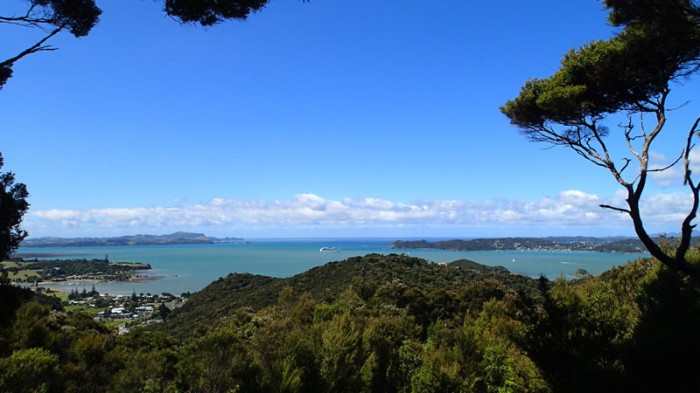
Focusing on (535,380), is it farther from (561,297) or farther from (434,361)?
(434,361)

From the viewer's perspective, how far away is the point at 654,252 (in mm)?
4762

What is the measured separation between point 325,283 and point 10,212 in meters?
40.1

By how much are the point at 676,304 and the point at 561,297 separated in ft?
6.60

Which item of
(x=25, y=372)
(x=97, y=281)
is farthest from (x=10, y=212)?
(x=97, y=281)

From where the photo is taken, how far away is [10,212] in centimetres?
507

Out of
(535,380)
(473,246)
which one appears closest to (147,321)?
(535,380)

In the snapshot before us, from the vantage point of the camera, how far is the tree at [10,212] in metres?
5.00

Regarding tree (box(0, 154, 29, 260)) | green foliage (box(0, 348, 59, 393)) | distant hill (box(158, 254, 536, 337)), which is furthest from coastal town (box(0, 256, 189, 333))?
tree (box(0, 154, 29, 260))

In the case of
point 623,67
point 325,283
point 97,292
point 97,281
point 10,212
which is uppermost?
point 623,67

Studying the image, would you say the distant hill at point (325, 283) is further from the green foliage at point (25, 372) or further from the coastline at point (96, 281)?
the coastline at point (96, 281)

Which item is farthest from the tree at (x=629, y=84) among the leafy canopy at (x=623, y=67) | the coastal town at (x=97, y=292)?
the coastal town at (x=97, y=292)

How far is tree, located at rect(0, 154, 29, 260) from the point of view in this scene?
5.00 meters

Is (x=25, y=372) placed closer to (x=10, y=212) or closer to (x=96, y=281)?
(x=10, y=212)

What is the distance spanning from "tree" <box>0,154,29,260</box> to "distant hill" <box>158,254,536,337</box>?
30555 millimetres
